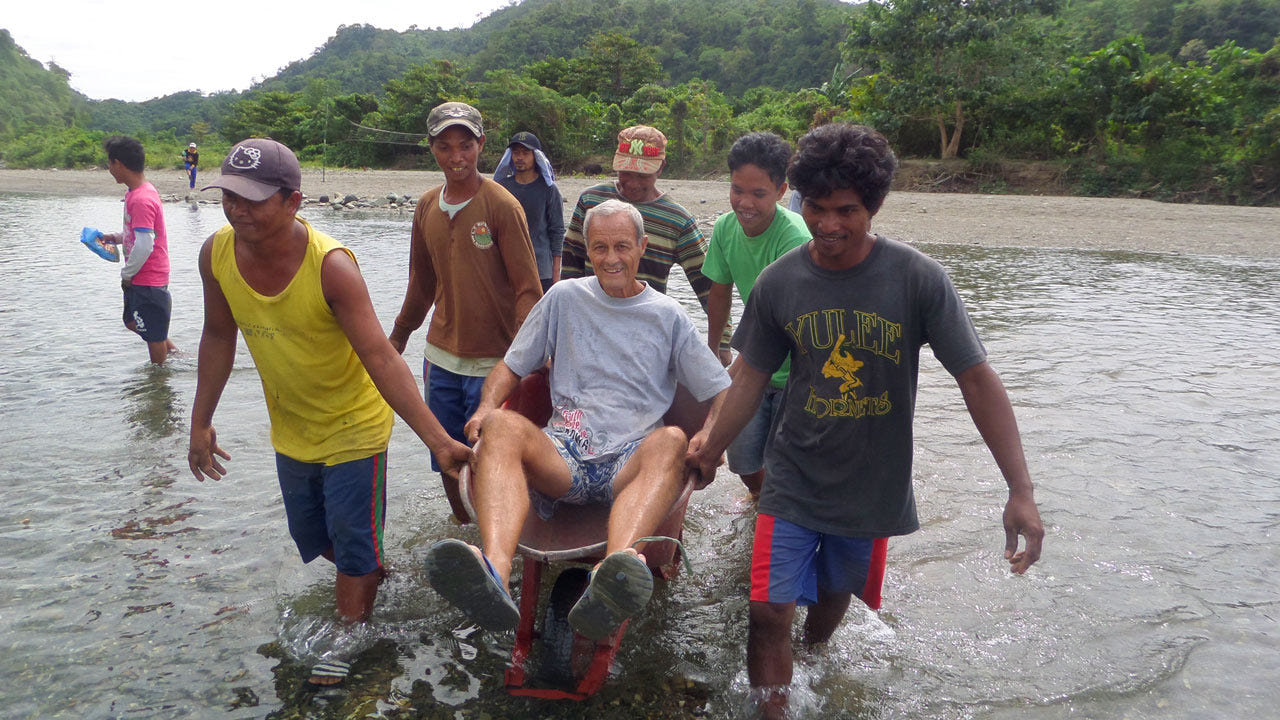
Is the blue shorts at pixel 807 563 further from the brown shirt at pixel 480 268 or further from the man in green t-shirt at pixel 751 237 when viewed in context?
the brown shirt at pixel 480 268

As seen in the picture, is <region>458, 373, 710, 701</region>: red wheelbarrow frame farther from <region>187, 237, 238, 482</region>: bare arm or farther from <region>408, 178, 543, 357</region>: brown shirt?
<region>187, 237, 238, 482</region>: bare arm

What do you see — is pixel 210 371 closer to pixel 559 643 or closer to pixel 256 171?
pixel 256 171

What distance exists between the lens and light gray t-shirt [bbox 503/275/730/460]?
3322mm

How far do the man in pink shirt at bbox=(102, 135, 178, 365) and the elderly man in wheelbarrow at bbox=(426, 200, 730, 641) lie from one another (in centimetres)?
414

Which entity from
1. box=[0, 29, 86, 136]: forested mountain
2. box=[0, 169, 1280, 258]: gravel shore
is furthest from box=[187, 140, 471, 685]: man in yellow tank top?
box=[0, 29, 86, 136]: forested mountain

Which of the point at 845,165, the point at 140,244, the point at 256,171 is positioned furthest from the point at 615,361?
the point at 140,244

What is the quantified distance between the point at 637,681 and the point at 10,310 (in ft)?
33.3

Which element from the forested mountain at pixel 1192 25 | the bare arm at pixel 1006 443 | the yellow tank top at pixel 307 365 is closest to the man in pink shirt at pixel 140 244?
the yellow tank top at pixel 307 365

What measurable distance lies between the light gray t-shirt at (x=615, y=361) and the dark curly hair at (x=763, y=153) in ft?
2.44

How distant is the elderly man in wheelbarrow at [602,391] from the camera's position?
2938mm

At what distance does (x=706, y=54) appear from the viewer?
67250mm

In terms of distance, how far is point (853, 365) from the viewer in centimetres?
256

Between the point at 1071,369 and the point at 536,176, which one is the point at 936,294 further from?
the point at 1071,369

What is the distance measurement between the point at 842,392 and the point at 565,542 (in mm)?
1261
